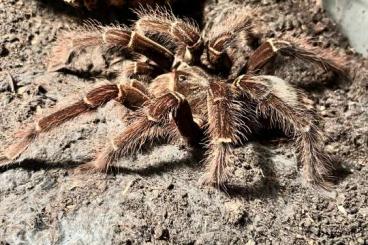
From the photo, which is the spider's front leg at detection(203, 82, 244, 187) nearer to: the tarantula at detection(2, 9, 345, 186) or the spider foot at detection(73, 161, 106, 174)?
the tarantula at detection(2, 9, 345, 186)

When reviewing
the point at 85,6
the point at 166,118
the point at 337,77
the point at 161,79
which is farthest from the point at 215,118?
the point at 85,6

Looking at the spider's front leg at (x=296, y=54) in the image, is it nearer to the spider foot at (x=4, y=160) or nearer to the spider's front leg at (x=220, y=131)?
the spider's front leg at (x=220, y=131)

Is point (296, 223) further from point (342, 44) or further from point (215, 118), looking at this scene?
point (342, 44)

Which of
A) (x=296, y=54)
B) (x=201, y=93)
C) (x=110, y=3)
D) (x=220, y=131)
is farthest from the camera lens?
(x=110, y=3)

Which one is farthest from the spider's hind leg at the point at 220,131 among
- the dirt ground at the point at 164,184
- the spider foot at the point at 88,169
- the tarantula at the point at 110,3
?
the tarantula at the point at 110,3

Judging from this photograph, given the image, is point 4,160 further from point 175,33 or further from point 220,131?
point 175,33

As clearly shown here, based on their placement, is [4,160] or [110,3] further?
[110,3]

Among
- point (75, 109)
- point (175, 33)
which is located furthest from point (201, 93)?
point (75, 109)
